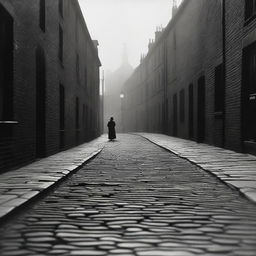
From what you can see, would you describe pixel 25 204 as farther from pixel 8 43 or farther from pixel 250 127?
pixel 250 127

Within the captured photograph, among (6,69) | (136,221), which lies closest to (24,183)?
(136,221)

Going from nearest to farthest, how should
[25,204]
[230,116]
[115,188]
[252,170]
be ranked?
[25,204] < [115,188] < [252,170] < [230,116]

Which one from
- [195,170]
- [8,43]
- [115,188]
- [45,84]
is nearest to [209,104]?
[45,84]

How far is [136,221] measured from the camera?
4.95 meters

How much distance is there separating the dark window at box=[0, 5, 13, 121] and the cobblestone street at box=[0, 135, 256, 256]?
Answer: 255 cm

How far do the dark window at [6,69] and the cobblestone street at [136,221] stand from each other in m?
2.55

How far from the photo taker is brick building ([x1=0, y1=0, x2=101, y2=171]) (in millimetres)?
9766

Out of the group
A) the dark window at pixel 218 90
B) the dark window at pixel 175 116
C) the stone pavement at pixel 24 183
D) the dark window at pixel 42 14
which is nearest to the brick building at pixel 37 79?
the dark window at pixel 42 14

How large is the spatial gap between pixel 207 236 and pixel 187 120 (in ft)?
71.3

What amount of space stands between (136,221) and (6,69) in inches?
233

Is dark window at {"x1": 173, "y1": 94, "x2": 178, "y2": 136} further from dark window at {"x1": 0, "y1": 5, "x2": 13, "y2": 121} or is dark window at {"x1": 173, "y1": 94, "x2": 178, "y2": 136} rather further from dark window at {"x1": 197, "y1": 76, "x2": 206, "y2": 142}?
dark window at {"x1": 0, "y1": 5, "x2": 13, "y2": 121}

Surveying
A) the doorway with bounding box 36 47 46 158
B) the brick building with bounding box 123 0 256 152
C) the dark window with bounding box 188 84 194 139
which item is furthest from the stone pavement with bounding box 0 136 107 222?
the dark window with bounding box 188 84 194 139

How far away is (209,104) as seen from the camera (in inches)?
770

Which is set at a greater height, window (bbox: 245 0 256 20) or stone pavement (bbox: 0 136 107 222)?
window (bbox: 245 0 256 20)
